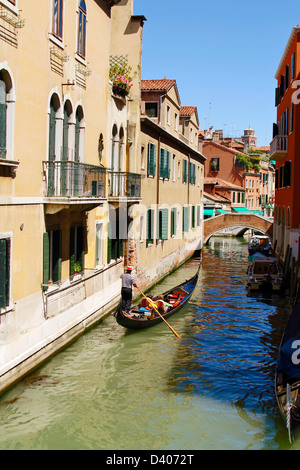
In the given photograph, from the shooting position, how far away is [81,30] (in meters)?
11.2

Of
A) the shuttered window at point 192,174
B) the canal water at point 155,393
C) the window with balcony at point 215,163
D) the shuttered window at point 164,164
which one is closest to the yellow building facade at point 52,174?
the canal water at point 155,393

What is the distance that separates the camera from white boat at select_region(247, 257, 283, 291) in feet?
59.2

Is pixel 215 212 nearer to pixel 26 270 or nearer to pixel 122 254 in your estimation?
pixel 122 254

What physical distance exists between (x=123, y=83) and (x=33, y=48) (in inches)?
201

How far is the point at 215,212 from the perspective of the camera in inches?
1559

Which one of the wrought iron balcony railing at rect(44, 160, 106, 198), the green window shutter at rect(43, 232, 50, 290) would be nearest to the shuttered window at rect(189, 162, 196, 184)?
the wrought iron balcony railing at rect(44, 160, 106, 198)

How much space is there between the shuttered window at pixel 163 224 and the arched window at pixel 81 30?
8.84m

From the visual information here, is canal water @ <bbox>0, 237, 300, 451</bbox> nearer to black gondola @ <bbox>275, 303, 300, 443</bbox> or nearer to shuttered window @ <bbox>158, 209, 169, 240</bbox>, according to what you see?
black gondola @ <bbox>275, 303, 300, 443</bbox>

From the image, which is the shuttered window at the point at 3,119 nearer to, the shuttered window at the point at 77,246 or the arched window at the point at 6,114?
the arched window at the point at 6,114

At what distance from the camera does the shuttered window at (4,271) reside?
793 centimetres

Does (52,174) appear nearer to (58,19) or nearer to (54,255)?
(54,255)

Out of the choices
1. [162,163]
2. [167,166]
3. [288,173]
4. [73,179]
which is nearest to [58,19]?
[73,179]

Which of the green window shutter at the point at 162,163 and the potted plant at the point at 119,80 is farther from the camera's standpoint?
the green window shutter at the point at 162,163
